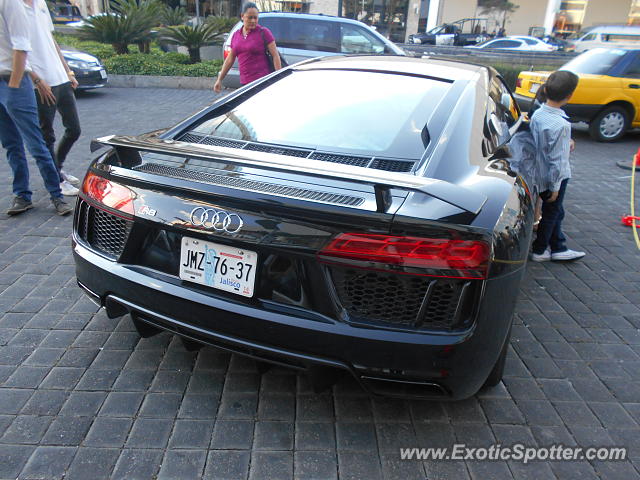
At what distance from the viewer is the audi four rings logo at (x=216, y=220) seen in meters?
1.95

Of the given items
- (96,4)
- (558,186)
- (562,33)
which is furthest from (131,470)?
(562,33)

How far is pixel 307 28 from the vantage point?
1032 centimetres

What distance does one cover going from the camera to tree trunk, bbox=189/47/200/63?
570 inches

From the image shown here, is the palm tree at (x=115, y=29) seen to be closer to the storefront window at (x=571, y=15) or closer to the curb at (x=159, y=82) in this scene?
the curb at (x=159, y=82)

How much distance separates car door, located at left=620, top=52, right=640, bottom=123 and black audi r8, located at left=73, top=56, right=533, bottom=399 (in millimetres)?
7893

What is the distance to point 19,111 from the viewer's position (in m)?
4.24

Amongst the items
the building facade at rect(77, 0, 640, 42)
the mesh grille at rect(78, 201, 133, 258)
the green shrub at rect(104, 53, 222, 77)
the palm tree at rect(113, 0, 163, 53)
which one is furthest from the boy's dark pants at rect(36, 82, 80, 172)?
the building facade at rect(77, 0, 640, 42)

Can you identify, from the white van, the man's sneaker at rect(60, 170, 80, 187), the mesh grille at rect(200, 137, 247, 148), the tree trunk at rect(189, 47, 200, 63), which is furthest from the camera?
the white van

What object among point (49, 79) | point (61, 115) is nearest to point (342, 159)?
point (49, 79)

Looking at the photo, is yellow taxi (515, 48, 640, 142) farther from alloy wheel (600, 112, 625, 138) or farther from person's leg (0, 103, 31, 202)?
person's leg (0, 103, 31, 202)

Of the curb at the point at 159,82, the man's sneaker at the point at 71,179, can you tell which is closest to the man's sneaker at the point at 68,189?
the man's sneaker at the point at 71,179

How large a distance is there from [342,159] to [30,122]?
328 centimetres

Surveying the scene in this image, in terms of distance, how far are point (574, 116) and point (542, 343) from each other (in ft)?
24.4

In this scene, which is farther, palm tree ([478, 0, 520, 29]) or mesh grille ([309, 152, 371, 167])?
palm tree ([478, 0, 520, 29])
